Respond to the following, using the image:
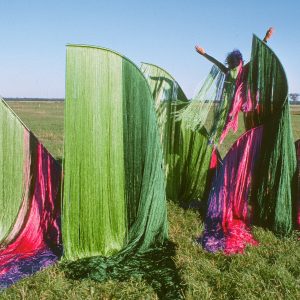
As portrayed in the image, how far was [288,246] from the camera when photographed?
15.8 feet

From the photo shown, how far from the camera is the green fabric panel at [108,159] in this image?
4262 mm

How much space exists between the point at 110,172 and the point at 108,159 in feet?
0.49

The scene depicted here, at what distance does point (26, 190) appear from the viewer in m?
5.02

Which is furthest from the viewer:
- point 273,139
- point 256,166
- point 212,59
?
point 212,59

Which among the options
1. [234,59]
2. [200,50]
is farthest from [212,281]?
[200,50]

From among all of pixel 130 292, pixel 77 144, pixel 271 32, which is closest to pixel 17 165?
pixel 77 144

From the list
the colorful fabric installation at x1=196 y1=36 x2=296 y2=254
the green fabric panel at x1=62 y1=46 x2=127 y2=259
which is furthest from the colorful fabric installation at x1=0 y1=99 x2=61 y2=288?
the colorful fabric installation at x1=196 y1=36 x2=296 y2=254

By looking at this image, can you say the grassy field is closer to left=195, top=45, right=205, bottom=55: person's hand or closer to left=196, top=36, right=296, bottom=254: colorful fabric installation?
left=196, top=36, right=296, bottom=254: colorful fabric installation

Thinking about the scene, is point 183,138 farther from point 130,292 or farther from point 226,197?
point 130,292

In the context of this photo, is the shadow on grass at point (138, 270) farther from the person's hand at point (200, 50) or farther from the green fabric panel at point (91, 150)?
the person's hand at point (200, 50)

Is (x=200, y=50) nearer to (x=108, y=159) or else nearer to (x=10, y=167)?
(x=108, y=159)

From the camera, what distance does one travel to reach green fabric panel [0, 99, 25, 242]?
4902 mm

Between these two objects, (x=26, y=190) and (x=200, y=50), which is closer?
(x=26, y=190)

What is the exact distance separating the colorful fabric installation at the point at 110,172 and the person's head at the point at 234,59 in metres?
1.80
